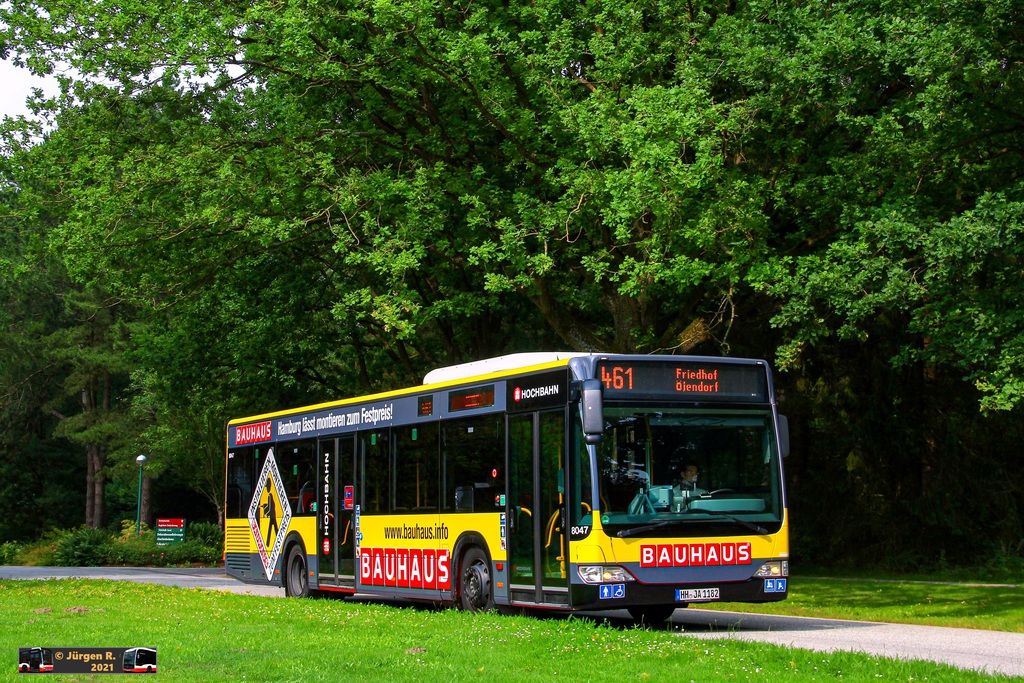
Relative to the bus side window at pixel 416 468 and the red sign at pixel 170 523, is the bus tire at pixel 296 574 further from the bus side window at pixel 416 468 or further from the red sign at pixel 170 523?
the red sign at pixel 170 523

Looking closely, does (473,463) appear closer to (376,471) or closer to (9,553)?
(376,471)

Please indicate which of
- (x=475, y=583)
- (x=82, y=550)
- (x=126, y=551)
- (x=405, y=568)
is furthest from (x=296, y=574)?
(x=82, y=550)

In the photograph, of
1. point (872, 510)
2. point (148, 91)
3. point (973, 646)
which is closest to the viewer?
point (973, 646)

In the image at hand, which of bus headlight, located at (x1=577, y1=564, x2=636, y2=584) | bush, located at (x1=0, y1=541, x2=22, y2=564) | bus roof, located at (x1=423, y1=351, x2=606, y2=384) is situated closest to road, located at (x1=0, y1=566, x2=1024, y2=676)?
bus headlight, located at (x1=577, y1=564, x2=636, y2=584)

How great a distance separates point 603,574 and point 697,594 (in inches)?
45.0

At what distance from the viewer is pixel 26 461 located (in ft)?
223

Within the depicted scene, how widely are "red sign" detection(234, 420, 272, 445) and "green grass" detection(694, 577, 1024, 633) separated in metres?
8.30

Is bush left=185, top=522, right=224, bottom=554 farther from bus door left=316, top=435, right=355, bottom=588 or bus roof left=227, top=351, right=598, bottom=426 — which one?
bus roof left=227, top=351, right=598, bottom=426

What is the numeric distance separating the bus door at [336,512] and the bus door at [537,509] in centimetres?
479

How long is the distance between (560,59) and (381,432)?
7176mm

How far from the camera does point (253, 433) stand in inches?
924

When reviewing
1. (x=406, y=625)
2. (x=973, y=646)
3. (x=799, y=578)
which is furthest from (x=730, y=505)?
(x=799, y=578)

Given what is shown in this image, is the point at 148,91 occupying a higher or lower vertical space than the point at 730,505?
higher

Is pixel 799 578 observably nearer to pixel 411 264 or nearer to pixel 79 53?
pixel 411 264
